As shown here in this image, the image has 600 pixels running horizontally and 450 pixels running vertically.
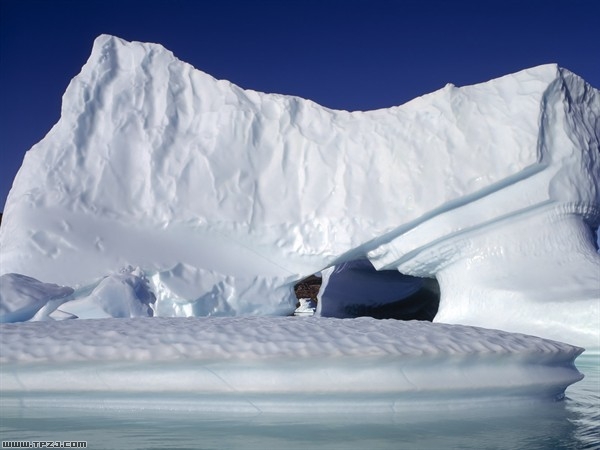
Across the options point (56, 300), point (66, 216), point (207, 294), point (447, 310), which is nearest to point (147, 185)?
point (66, 216)

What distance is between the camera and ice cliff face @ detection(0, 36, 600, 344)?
6.61 metres

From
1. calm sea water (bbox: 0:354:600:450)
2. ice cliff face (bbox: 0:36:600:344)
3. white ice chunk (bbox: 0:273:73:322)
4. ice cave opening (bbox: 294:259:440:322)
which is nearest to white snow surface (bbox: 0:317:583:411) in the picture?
calm sea water (bbox: 0:354:600:450)

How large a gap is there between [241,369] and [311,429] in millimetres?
424

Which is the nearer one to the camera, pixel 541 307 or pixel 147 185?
pixel 541 307

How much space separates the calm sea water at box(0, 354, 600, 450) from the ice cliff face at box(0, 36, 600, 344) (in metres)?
3.58

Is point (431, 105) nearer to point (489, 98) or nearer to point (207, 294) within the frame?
point (489, 98)

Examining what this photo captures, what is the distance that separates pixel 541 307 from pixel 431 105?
2745mm

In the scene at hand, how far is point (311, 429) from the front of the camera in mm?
2449

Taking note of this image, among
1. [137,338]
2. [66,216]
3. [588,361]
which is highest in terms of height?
[66,216]

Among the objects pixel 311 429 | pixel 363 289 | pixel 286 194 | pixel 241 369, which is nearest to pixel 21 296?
pixel 241 369

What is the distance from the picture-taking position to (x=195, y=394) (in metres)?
2.67

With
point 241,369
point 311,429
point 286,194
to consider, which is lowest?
point 311,429

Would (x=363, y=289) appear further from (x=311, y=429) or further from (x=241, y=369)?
(x=311, y=429)

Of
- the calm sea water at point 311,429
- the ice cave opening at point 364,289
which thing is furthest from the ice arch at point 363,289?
the calm sea water at point 311,429
